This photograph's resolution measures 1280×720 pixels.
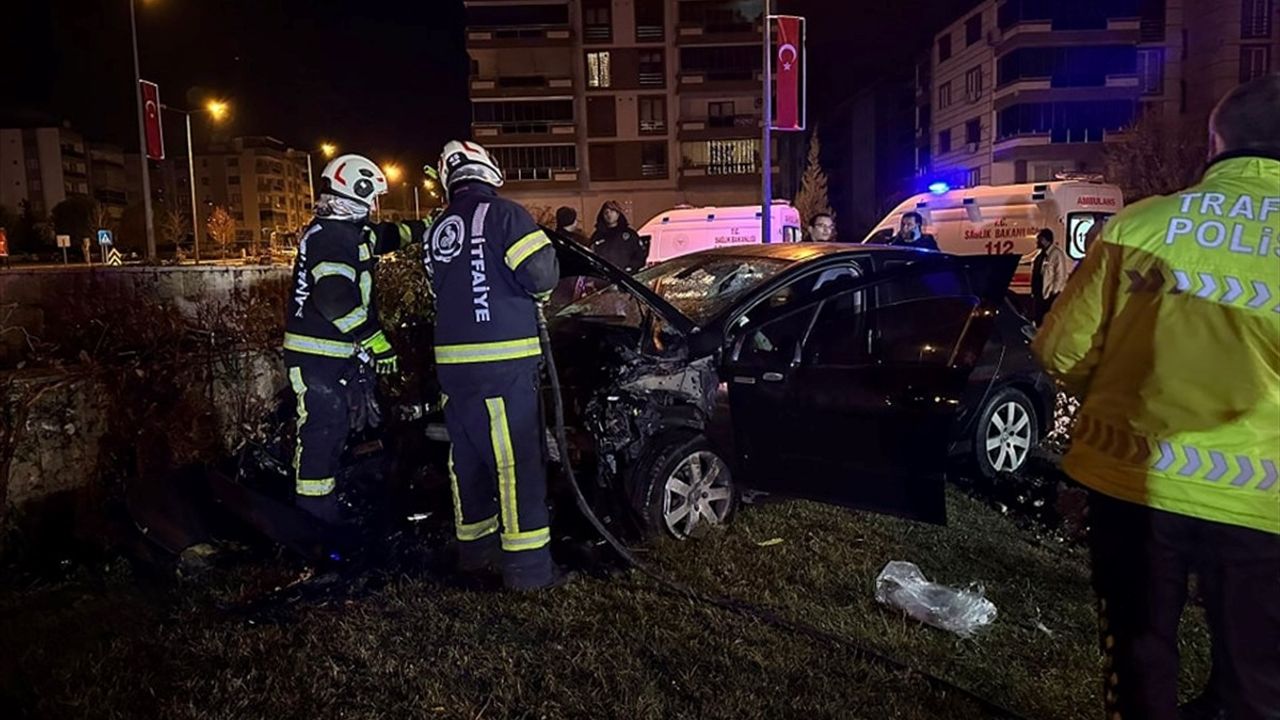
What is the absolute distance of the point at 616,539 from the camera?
4090mm

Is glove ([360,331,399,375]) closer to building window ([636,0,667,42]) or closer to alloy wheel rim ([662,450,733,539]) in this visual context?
alloy wheel rim ([662,450,733,539])

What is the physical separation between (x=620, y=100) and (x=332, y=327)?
134 ft

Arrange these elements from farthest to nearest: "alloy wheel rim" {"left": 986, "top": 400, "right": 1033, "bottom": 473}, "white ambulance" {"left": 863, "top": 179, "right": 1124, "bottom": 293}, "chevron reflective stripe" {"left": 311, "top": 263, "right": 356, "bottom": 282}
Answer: "white ambulance" {"left": 863, "top": 179, "right": 1124, "bottom": 293} → "alloy wheel rim" {"left": 986, "top": 400, "right": 1033, "bottom": 473} → "chevron reflective stripe" {"left": 311, "top": 263, "right": 356, "bottom": 282}

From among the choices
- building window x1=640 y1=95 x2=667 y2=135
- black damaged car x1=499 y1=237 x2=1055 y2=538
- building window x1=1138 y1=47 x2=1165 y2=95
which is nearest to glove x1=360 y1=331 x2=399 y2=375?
black damaged car x1=499 y1=237 x2=1055 y2=538

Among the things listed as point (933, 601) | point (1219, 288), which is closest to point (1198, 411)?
point (1219, 288)

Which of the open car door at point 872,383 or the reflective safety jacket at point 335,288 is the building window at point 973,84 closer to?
the open car door at point 872,383

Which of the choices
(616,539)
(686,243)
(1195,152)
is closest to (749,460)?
(616,539)

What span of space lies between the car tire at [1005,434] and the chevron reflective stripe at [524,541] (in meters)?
2.84

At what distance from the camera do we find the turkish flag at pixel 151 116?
21219 mm

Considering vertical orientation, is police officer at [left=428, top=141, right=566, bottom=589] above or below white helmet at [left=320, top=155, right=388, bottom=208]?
below

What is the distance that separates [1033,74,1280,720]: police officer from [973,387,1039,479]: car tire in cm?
309

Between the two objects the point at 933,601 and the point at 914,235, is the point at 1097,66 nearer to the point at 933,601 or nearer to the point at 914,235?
the point at 914,235

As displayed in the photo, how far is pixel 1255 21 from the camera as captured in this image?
3697 cm

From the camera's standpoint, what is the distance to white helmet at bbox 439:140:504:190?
12.3 feet
